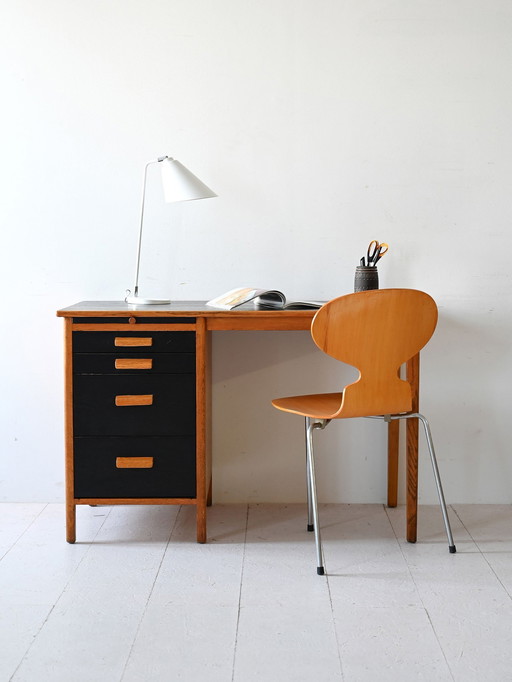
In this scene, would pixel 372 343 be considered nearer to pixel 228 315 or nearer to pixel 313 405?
pixel 313 405

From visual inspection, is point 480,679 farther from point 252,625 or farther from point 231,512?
point 231,512

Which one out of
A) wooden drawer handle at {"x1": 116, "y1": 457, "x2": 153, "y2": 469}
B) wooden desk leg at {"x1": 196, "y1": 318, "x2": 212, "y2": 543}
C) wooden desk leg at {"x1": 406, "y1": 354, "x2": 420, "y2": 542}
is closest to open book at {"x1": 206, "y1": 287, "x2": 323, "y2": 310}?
wooden desk leg at {"x1": 196, "y1": 318, "x2": 212, "y2": 543}

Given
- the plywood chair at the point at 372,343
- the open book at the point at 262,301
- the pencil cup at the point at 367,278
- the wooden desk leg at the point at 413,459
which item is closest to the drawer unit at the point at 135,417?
the open book at the point at 262,301

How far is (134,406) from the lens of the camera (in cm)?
272

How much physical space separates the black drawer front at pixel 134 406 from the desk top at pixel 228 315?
0.66 feet

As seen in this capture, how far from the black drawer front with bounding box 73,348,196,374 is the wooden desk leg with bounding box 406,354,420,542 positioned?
0.73 m

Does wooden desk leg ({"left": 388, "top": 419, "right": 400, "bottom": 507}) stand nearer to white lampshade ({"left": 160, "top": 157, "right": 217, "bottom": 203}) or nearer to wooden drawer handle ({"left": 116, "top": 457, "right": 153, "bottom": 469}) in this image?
wooden drawer handle ({"left": 116, "top": 457, "right": 153, "bottom": 469})

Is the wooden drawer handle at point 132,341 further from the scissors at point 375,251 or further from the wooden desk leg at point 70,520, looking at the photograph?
the scissors at point 375,251

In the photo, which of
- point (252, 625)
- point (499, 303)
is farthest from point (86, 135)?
point (252, 625)

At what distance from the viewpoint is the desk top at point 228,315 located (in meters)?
2.67

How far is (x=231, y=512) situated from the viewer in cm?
308

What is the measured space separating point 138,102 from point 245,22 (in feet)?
1.59

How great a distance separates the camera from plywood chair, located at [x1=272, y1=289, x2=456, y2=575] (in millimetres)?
2438

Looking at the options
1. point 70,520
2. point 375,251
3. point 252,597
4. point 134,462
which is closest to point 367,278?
point 375,251
